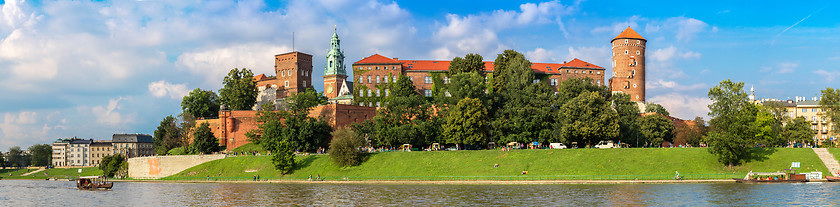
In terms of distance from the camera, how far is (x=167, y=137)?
98.4m

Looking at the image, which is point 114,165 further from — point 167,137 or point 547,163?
point 547,163

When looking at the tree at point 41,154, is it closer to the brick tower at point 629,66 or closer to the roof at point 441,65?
the roof at point 441,65

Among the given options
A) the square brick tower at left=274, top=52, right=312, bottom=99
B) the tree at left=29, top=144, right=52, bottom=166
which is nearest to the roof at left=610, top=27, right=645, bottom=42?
the square brick tower at left=274, top=52, right=312, bottom=99

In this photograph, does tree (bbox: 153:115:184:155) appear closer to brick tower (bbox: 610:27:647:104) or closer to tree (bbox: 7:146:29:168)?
brick tower (bbox: 610:27:647:104)

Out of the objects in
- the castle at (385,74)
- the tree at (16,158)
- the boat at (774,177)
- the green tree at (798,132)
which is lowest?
the tree at (16,158)

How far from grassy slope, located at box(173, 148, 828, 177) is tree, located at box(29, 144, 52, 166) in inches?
3816

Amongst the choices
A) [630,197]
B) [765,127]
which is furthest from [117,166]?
[765,127]

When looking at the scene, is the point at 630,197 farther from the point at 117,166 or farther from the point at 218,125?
the point at 117,166

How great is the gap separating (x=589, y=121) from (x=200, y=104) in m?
62.3

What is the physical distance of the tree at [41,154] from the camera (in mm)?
152500

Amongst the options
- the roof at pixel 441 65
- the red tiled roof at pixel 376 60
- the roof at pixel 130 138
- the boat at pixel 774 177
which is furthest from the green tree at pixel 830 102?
the roof at pixel 130 138

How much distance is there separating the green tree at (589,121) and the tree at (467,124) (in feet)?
28.3

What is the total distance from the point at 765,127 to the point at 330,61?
6904 centimetres

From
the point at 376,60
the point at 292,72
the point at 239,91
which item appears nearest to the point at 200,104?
the point at 239,91
